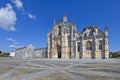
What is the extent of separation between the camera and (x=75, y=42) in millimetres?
52438

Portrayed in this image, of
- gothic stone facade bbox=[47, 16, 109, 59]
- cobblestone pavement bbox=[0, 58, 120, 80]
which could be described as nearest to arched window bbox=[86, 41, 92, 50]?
gothic stone facade bbox=[47, 16, 109, 59]

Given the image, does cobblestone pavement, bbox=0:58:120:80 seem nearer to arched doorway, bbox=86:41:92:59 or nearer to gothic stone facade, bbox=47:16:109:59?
gothic stone facade, bbox=47:16:109:59

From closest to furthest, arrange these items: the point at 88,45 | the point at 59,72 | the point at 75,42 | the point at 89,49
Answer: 1. the point at 59,72
2. the point at 89,49
3. the point at 88,45
4. the point at 75,42

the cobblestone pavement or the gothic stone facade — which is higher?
the gothic stone facade

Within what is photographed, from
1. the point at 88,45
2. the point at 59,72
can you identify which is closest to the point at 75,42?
the point at 88,45

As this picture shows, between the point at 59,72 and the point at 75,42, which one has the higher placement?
the point at 75,42

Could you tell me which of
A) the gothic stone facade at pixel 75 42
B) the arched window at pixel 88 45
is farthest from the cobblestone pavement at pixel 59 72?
the arched window at pixel 88 45

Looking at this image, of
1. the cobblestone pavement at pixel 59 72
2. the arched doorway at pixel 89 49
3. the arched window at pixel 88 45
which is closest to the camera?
the cobblestone pavement at pixel 59 72

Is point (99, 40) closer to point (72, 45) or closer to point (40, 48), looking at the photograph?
point (72, 45)

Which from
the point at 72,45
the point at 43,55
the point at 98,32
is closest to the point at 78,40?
the point at 72,45

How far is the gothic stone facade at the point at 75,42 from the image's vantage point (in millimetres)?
48125

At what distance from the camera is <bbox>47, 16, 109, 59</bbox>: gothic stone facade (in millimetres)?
48125

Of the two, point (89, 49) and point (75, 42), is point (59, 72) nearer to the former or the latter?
point (89, 49)

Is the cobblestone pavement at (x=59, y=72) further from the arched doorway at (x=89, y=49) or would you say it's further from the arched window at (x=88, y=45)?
the arched window at (x=88, y=45)
